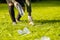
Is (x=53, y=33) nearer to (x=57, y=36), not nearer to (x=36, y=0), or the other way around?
(x=57, y=36)

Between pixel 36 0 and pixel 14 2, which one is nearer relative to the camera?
pixel 14 2

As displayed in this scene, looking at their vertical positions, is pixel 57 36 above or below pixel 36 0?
above

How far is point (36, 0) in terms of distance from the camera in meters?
26.5

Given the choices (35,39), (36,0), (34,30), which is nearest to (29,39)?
(35,39)

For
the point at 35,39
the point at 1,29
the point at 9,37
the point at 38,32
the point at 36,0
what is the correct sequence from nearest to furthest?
the point at 35,39
the point at 9,37
the point at 38,32
the point at 1,29
the point at 36,0

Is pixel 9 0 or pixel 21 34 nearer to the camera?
pixel 21 34

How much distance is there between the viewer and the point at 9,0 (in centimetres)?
818

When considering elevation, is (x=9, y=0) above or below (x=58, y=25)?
above

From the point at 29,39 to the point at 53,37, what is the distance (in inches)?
24.4

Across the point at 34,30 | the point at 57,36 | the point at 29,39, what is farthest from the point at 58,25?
the point at 29,39

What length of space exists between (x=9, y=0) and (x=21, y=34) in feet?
6.32

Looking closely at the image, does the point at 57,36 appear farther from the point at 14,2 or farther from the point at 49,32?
the point at 14,2

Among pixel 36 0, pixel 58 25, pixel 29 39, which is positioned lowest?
pixel 36 0

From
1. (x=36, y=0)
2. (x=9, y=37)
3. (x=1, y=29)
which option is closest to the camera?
(x=9, y=37)
